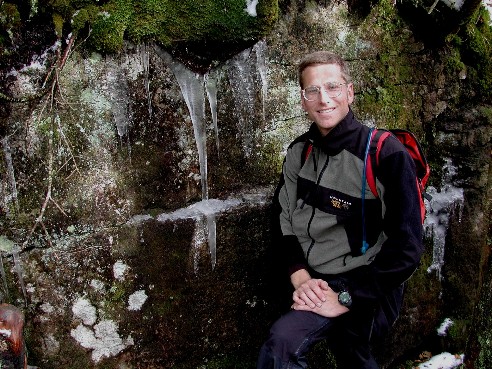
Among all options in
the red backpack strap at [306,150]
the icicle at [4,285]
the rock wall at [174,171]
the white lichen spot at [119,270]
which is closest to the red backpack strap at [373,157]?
the red backpack strap at [306,150]

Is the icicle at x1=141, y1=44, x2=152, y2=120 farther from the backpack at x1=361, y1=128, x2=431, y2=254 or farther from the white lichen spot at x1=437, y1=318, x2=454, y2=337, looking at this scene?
the white lichen spot at x1=437, y1=318, x2=454, y2=337

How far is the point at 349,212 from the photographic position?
2.35 m

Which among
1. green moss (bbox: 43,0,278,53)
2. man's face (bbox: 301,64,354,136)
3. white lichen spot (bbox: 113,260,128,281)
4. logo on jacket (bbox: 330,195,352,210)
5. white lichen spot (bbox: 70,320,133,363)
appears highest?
green moss (bbox: 43,0,278,53)

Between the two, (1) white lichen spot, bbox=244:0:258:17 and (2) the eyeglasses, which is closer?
(2) the eyeglasses

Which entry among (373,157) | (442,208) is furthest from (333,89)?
(442,208)

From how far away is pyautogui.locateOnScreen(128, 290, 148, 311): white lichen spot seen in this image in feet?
9.53

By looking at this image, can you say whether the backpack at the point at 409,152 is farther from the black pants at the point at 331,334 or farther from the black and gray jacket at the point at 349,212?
the black pants at the point at 331,334

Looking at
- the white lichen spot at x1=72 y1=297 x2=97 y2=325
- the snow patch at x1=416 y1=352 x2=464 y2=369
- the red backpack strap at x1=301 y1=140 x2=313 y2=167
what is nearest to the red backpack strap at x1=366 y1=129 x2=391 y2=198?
the red backpack strap at x1=301 y1=140 x2=313 y2=167

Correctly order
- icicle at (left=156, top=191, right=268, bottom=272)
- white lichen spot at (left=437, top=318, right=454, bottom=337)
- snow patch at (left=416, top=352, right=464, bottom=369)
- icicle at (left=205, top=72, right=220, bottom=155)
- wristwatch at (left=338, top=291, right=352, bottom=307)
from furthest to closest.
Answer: white lichen spot at (left=437, top=318, right=454, bottom=337) → snow patch at (left=416, top=352, right=464, bottom=369) → icicle at (left=156, top=191, right=268, bottom=272) → icicle at (left=205, top=72, right=220, bottom=155) → wristwatch at (left=338, top=291, right=352, bottom=307)

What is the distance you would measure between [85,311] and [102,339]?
21 cm

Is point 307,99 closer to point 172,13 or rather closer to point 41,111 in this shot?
point 172,13

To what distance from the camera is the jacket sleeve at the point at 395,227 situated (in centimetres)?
214

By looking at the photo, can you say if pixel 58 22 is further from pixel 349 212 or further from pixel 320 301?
pixel 320 301

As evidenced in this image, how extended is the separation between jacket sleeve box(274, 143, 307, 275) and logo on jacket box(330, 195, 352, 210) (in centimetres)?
27
